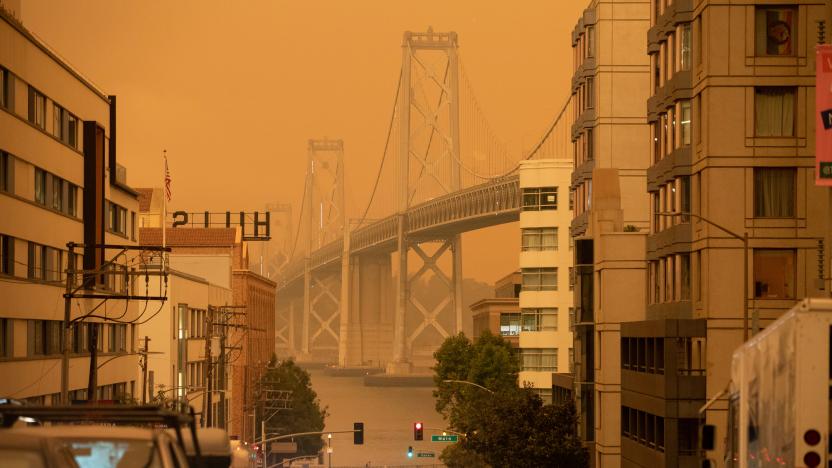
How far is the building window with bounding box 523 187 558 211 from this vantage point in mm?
102562

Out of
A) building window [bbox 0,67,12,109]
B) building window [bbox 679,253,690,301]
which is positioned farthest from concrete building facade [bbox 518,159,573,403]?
building window [bbox 0,67,12,109]

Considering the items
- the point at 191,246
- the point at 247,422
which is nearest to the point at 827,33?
the point at 247,422

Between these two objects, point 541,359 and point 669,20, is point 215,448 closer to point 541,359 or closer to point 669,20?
point 669,20

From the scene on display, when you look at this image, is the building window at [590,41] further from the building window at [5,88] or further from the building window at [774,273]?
the building window at [5,88]

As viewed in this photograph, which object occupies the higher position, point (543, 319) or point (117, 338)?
point (543, 319)

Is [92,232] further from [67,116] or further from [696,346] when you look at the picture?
[696,346]

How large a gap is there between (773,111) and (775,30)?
2.55 meters

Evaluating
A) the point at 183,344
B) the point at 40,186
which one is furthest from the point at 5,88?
the point at 183,344

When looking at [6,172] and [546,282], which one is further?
[546,282]

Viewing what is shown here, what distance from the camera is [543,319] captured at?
102 metres

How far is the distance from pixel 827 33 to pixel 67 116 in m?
32.4

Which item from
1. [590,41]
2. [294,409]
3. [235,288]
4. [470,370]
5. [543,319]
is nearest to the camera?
[590,41]

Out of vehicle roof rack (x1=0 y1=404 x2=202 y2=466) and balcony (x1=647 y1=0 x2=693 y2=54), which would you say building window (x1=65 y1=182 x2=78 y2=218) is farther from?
vehicle roof rack (x1=0 y1=404 x2=202 y2=466)

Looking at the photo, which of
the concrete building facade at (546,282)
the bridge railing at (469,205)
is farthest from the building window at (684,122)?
the bridge railing at (469,205)
